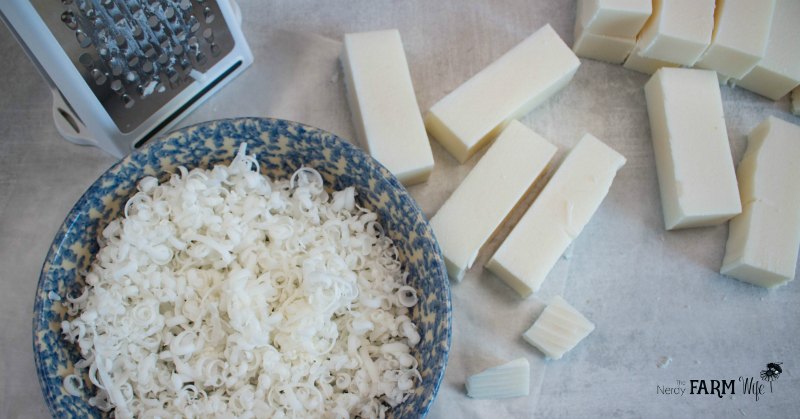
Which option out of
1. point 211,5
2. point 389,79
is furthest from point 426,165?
point 211,5

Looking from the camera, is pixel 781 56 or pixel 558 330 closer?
pixel 558 330

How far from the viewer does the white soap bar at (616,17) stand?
5.33 feet

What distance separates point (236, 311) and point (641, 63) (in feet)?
4.00

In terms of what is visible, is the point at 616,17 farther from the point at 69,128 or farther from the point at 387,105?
the point at 69,128

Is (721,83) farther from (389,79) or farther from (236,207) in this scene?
(236,207)

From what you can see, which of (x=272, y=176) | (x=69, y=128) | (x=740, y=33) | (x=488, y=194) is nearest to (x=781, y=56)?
(x=740, y=33)

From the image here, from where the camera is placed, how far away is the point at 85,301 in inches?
49.1

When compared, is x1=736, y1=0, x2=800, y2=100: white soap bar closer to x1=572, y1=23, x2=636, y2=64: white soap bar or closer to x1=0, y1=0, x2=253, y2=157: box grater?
x1=572, y1=23, x2=636, y2=64: white soap bar

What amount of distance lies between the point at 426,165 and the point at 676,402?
80 cm

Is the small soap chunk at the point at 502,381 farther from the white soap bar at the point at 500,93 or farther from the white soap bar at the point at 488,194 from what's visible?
the white soap bar at the point at 500,93

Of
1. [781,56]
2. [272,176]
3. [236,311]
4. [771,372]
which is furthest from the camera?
[781,56]

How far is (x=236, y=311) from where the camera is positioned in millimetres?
1187

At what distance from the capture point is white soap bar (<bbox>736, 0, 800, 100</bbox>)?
5.51 ft

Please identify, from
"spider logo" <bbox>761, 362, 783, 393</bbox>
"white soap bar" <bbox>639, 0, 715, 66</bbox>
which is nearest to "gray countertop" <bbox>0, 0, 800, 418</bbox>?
"spider logo" <bbox>761, 362, 783, 393</bbox>
